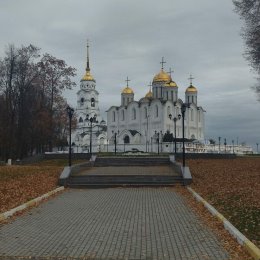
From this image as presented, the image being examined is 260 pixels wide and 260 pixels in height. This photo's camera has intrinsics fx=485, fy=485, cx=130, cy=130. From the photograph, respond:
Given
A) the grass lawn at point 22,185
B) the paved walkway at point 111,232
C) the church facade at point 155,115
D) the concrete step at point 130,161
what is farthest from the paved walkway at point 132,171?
the church facade at point 155,115

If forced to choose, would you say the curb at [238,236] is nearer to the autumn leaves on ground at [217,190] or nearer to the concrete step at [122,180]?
the autumn leaves on ground at [217,190]

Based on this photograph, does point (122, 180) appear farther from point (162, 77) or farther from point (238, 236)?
point (162, 77)

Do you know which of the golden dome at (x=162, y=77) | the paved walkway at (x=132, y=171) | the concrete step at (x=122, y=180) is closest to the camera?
the concrete step at (x=122, y=180)

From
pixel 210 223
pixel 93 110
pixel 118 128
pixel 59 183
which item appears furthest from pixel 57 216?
pixel 93 110

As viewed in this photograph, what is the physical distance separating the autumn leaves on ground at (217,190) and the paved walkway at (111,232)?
35.5 inches

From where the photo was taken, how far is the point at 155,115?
313ft

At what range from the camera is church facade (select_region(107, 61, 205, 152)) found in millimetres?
93981

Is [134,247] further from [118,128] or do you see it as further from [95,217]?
[118,128]

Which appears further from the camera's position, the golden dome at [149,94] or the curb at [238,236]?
the golden dome at [149,94]

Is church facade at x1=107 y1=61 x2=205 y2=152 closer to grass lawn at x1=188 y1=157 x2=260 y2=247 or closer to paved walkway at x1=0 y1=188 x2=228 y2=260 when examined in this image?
grass lawn at x1=188 y1=157 x2=260 y2=247

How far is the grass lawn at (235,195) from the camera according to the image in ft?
36.2

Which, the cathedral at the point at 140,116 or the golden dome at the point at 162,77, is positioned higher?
the golden dome at the point at 162,77

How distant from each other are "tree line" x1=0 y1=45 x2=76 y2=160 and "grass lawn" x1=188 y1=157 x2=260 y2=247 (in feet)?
75.0

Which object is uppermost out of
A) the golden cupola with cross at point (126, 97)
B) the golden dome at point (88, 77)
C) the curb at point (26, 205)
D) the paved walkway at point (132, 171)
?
the golden dome at point (88, 77)
